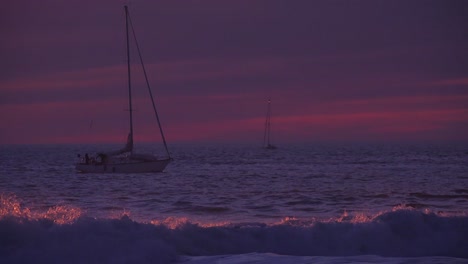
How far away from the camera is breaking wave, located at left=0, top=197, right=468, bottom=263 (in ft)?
41.3

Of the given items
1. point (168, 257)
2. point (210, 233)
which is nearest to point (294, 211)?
point (210, 233)

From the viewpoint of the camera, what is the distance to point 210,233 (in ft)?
48.8

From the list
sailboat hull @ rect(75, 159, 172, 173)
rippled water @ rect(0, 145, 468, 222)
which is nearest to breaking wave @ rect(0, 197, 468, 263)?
rippled water @ rect(0, 145, 468, 222)

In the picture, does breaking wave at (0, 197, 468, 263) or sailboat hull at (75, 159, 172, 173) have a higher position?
breaking wave at (0, 197, 468, 263)

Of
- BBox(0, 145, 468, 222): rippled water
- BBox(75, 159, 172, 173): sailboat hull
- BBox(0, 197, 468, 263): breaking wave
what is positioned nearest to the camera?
BBox(0, 197, 468, 263): breaking wave

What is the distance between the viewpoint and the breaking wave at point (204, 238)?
12594 millimetres

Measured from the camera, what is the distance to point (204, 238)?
572 inches

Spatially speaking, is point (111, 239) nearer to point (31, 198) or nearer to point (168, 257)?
point (168, 257)

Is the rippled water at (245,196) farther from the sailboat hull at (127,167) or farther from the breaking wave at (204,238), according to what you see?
the breaking wave at (204,238)

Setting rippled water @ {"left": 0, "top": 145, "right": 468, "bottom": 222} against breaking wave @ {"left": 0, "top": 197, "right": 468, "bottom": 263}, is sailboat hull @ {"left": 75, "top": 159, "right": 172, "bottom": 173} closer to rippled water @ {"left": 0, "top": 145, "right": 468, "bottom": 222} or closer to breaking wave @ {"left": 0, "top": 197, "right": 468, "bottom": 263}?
rippled water @ {"left": 0, "top": 145, "right": 468, "bottom": 222}

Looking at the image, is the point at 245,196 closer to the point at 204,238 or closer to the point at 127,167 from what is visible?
the point at 204,238

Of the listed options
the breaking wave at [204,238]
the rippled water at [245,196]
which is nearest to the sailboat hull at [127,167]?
the rippled water at [245,196]

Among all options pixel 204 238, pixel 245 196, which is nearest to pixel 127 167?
pixel 245 196

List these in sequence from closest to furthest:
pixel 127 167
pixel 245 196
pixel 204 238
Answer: pixel 204 238 → pixel 245 196 → pixel 127 167
